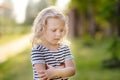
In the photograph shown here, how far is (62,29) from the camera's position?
3.42 m

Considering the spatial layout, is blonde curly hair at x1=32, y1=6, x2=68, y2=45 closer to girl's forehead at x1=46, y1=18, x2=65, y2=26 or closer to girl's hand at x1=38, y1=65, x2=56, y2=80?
girl's forehead at x1=46, y1=18, x2=65, y2=26

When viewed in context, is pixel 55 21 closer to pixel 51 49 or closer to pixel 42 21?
Answer: pixel 42 21

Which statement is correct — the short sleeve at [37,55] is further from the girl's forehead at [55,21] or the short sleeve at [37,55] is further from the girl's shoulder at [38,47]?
the girl's forehead at [55,21]

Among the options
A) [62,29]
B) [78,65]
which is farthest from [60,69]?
[78,65]

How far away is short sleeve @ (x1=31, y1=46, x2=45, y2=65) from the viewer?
11.0ft

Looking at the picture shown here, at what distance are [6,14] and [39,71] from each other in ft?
152

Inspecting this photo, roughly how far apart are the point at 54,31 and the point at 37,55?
0.75 feet

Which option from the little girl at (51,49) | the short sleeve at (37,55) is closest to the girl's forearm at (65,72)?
the little girl at (51,49)

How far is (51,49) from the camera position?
11.3 feet

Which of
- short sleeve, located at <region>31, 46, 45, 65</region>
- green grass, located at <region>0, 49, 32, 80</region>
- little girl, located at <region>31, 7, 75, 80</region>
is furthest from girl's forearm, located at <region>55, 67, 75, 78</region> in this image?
green grass, located at <region>0, 49, 32, 80</region>

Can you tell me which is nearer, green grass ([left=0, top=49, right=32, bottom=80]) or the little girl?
the little girl

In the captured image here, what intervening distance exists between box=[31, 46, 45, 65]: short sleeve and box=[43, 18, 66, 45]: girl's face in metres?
0.11

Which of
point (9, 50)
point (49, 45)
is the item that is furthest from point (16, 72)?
point (9, 50)

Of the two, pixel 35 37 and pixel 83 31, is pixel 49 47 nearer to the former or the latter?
pixel 35 37
